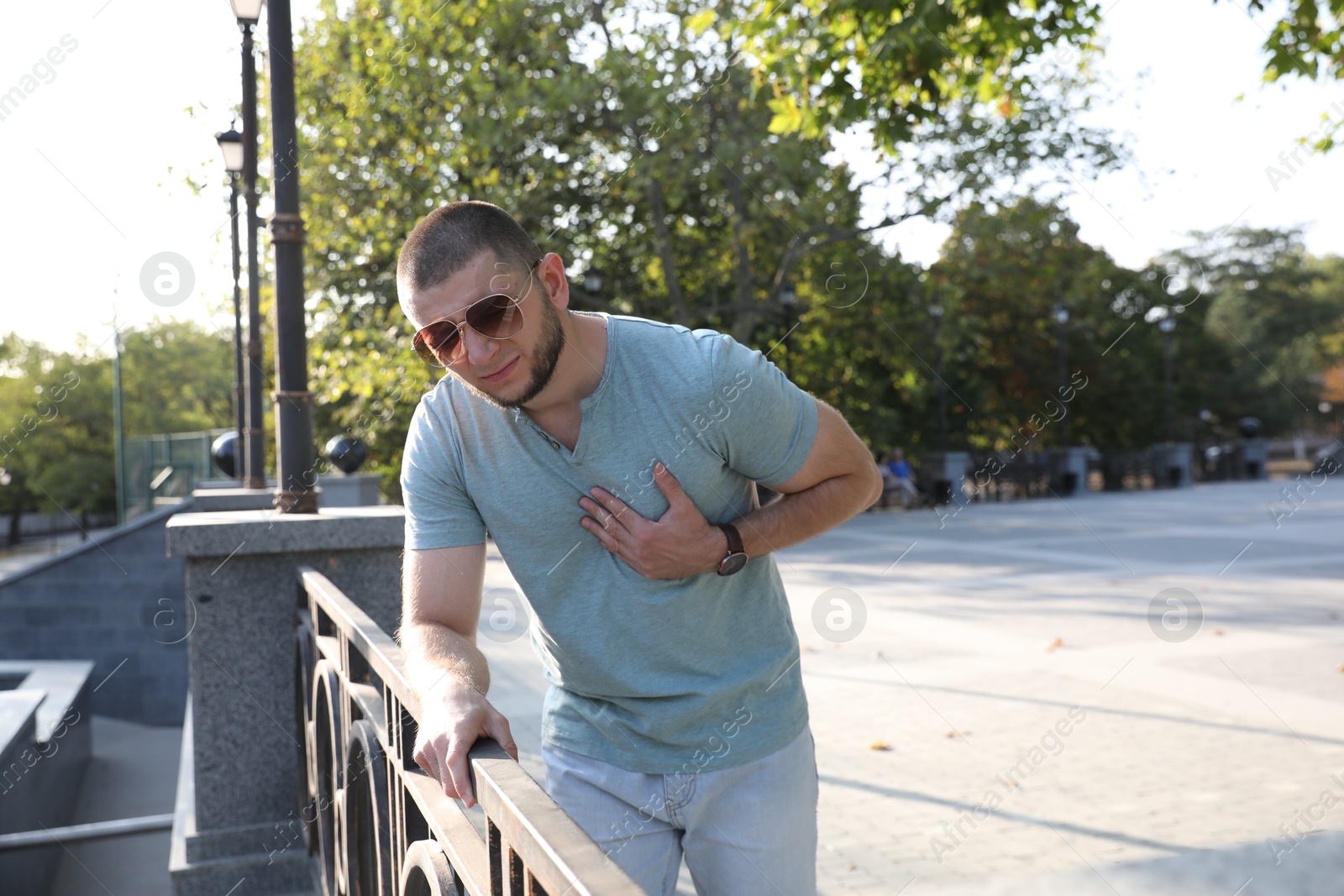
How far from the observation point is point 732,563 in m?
2.18

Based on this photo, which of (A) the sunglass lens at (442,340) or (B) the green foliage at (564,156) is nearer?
(A) the sunglass lens at (442,340)

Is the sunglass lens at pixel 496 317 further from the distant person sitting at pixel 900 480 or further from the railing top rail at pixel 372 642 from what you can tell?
the distant person sitting at pixel 900 480

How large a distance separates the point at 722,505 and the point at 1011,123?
17797 millimetres

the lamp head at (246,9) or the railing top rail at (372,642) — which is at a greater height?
the lamp head at (246,9)

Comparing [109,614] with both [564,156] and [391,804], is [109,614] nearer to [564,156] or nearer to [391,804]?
[564,156]

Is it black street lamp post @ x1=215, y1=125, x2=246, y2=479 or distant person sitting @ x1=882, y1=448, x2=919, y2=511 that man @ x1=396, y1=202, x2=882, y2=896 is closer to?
black street lamp post @ x1=215, y1=125, x2=246, y2=479

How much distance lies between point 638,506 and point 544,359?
1.15 feet

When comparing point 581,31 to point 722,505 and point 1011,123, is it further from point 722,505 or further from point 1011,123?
point 722,505

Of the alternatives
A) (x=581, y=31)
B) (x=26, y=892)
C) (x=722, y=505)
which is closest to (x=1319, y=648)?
(x=722, y=505)

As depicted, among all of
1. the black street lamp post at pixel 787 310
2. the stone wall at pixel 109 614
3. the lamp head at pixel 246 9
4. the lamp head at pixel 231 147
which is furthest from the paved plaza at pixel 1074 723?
the black street lamp post at pixel 787 310

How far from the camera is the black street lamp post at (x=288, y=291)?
4230mm

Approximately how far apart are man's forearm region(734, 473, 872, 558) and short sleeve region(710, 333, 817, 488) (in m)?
0.08

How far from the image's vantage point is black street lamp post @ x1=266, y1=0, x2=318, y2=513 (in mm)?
4230

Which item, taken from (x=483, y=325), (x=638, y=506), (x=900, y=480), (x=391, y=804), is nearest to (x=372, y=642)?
(x=391, y=804)
